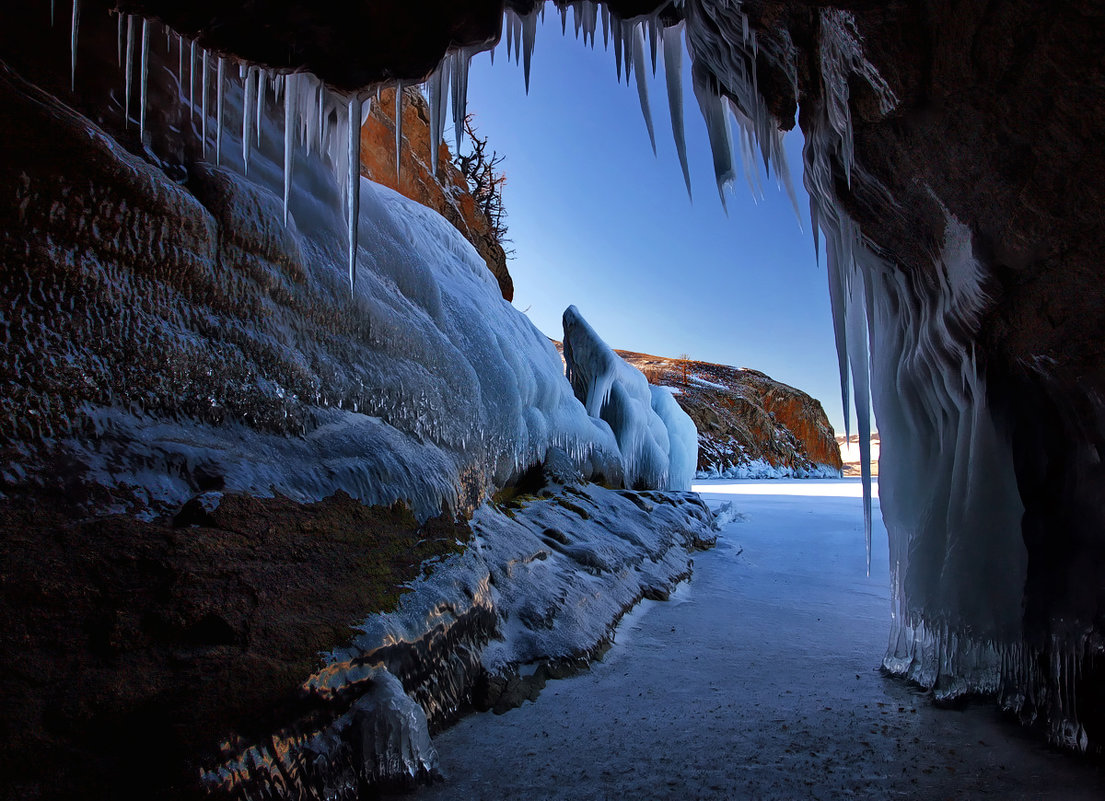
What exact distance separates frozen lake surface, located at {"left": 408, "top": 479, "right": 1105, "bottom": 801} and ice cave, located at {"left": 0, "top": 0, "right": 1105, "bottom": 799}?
0.48ft

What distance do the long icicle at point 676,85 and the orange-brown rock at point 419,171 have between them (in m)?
3.32

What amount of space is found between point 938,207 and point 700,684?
1.98 m

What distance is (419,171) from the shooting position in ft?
23.6

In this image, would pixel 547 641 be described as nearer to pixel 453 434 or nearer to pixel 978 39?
pixel 453 434

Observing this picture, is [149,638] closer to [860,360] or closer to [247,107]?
[247,107]

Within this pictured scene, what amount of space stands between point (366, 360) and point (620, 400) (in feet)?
18.2

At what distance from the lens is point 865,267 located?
2.32 m

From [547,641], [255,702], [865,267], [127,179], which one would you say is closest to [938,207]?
[865,267]

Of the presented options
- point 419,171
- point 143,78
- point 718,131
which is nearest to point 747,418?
point 419,171

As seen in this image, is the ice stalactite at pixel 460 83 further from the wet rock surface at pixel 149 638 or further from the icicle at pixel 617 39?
the wet rock surface at pixel 149 638

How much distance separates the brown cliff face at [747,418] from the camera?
26719 mm

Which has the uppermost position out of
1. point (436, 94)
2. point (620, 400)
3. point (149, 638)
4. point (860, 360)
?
point (436, 94)

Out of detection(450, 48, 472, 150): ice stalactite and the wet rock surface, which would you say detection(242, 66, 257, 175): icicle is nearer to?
detection(450, 48, 472, 150): ice stalactite

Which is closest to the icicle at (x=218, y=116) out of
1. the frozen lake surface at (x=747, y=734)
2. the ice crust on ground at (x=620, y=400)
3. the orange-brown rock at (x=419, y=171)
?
the frozen lake surface at (x=747, y=734)
